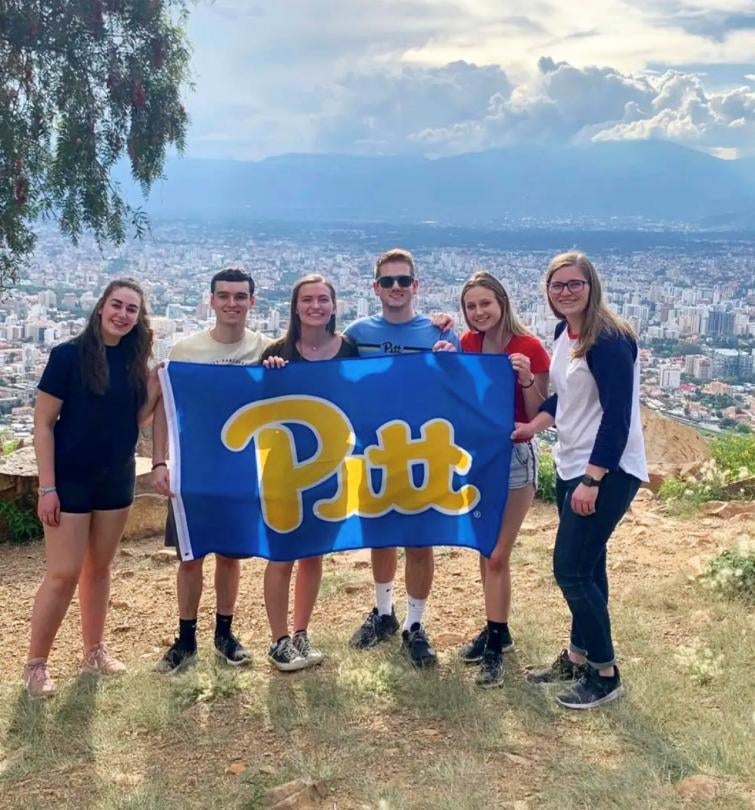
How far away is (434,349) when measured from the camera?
5.08 meters

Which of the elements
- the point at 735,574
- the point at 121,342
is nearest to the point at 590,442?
the point at 735,574

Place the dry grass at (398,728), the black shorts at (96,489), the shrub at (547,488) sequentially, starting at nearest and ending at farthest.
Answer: the dry grass at (398,728)
the black shorts at (96,489)
the shrub at (547,488)

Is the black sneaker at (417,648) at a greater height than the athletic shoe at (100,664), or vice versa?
the black sneaker at (417,648)

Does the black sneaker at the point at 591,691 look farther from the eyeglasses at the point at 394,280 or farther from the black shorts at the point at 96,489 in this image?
the black shorts at the point at 96,489

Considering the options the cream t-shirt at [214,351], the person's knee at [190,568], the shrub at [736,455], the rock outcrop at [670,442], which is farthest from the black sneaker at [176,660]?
the rock outcrop at [670,442]

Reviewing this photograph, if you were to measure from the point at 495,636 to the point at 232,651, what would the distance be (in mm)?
1599

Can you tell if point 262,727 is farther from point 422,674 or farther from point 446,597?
point 446,597

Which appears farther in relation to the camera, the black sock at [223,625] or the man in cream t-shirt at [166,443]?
the black sock at [223,625]

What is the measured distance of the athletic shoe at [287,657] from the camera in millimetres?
4984

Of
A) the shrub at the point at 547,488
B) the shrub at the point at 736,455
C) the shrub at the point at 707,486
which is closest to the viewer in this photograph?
the shrub at the point at 707,486

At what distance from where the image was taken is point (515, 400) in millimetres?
4949

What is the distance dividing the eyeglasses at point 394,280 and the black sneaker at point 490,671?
2212 mm

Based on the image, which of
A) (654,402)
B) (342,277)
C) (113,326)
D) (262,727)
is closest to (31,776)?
(262,727)

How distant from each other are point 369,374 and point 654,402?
392 inches
